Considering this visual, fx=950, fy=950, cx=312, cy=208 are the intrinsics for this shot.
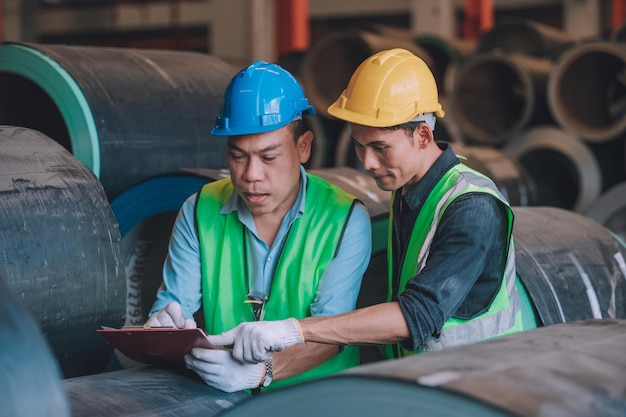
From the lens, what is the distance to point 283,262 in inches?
88.1

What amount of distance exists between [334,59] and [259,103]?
4476 millimetres

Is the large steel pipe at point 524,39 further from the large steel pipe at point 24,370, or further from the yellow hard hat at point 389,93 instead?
the large steel pipe at point 24,370

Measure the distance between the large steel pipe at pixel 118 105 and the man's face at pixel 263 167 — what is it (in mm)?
938

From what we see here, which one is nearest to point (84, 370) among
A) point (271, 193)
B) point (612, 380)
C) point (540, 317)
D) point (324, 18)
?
point (271, 193)

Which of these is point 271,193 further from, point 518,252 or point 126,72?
point 126,72

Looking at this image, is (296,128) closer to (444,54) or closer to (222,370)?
(222,370)

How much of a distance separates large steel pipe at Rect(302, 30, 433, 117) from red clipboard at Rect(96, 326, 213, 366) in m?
4.42

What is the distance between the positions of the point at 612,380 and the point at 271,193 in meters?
1.03

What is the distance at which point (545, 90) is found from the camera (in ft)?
20.4

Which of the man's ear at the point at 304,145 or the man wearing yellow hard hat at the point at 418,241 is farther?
the man's ear at the point at 304,145

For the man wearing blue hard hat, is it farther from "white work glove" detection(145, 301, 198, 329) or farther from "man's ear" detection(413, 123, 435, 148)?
"man's ear" detection(413, 123, 435, 148)

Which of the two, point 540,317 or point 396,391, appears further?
point 540,317

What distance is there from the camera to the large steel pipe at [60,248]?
7.05 ft

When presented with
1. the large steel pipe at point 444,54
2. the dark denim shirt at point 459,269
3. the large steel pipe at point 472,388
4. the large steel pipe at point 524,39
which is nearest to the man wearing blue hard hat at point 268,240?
the dark denim shirt at point 459,269
